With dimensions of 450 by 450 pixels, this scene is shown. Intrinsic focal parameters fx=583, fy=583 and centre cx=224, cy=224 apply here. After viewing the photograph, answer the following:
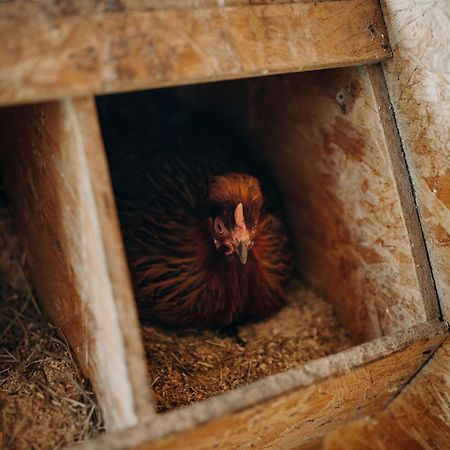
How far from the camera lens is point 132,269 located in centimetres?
199

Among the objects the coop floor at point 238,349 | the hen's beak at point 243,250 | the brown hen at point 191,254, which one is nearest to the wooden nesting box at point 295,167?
the coop floor at point 238,349

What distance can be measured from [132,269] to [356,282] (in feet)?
2.51

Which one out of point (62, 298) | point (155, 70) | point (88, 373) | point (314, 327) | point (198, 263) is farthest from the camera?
point (314, 327)

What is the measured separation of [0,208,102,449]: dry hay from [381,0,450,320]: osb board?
1.02 meters

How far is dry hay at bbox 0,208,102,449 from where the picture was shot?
1382 millimetres

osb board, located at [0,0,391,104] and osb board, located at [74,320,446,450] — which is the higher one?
osb board, located at [0,0,391,104]

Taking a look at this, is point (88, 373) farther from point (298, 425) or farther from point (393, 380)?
point (393, 380)

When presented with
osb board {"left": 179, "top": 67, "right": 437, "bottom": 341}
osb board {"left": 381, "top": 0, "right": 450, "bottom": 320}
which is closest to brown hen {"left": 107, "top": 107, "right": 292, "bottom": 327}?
osb board {"left": 179, "top": 67, "right": 437, "bottom": 341}

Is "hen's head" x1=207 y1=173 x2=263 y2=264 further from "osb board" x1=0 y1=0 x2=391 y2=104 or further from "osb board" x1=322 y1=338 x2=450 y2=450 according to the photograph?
"osb board" x1=322 y1=338 x2=450 y2=450

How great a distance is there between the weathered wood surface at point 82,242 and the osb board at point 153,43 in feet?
0.28

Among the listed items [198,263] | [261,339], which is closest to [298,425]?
[261,339]

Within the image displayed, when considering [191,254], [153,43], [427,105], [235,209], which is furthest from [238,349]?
[153,43]

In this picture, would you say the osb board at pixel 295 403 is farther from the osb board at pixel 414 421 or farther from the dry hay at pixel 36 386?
the dry hay at pixel 36 386

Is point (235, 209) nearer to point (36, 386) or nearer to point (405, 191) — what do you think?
point (405, 191)
